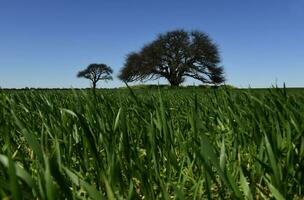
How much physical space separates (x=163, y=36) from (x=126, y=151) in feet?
220

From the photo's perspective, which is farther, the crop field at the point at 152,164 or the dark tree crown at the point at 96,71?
the dark tree crown at the point at 96,71

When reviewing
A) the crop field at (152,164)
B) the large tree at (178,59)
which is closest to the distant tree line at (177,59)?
the large tree at (178,59)

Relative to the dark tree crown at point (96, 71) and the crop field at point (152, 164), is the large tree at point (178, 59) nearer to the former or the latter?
the dark tree crown at point (96, 71)

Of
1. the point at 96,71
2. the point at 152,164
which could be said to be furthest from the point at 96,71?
the point at 152,164

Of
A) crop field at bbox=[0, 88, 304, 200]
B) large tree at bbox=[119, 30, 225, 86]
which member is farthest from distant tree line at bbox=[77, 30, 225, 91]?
crop field at bbox=[0, 88, 304, 200]

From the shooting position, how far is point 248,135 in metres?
2.09

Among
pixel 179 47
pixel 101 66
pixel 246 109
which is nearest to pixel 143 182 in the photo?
pixel 246 109

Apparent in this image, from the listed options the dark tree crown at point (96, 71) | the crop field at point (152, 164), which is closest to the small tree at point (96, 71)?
the dark tree crown at point (96, 71)

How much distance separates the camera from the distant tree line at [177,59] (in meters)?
67.1

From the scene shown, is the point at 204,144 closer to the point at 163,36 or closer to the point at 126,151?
the point at 126,151

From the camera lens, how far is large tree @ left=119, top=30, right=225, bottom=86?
67.1 m

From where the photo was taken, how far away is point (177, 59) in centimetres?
6731

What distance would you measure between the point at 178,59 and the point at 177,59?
0.15 metres

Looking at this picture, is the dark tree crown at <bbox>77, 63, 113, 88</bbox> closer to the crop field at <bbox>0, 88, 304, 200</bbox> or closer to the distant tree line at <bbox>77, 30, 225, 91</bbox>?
the distant tree line at <bbox>77, 30, 225, 91</bbox>
